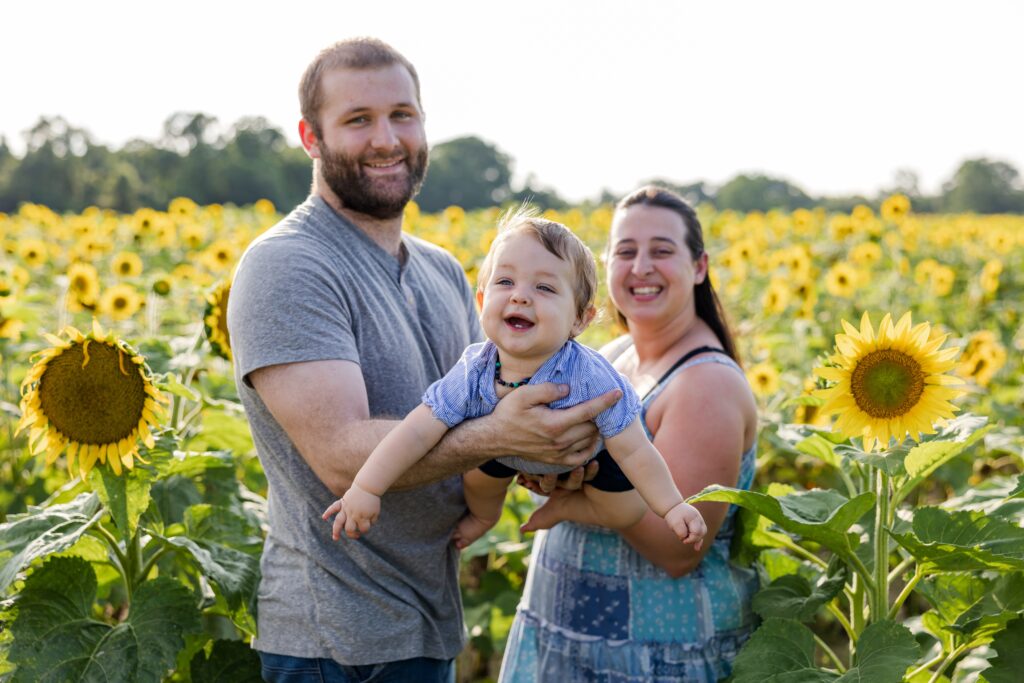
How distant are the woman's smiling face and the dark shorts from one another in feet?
2.34

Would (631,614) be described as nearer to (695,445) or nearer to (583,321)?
(695,445)

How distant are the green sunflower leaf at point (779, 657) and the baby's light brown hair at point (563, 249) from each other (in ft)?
2.87

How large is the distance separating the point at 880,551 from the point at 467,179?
2652cm

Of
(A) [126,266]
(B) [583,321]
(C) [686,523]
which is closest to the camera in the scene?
(C) [686,523]

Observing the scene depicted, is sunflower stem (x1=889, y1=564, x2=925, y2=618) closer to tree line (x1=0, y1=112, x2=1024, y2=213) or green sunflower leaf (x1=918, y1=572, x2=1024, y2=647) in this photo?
green sunflower leaf (x1=918, y1=572, x2=1024, y2=647)

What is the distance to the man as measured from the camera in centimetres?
235

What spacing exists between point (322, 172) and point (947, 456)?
1777mm

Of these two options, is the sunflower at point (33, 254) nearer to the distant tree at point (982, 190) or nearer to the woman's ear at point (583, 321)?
the woman's ear at point (583, 321)

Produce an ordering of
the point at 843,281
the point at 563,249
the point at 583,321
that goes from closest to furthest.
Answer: the point at 563,249 → the point at 583,321 → the point at 843,281

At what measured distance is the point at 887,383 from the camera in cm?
234

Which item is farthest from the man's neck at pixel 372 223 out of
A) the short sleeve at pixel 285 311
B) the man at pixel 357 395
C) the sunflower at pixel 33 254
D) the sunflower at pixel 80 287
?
the sunflower at pixel 33 254

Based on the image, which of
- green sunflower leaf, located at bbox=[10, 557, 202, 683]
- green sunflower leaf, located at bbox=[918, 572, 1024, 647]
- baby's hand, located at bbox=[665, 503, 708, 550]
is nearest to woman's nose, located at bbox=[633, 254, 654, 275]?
baby's hand, located at bbox=[665, 503, 708, 550]

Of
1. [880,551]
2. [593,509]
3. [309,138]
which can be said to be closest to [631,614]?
[593,509]

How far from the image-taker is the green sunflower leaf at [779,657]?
230 cm
